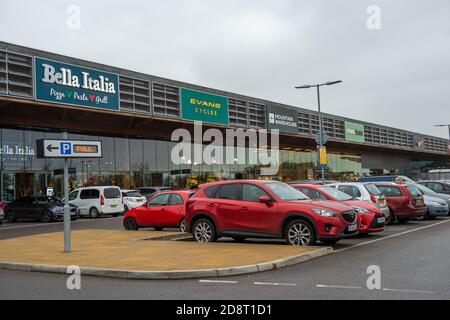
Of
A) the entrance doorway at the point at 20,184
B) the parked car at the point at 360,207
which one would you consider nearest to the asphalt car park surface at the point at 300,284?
the parked car at the point at 360,207

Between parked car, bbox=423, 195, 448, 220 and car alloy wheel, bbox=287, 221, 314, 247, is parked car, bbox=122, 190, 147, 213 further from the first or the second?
car alloy wheel, bbox=287, 221, 314, 247

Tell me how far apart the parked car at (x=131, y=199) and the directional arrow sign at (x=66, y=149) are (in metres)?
17.2

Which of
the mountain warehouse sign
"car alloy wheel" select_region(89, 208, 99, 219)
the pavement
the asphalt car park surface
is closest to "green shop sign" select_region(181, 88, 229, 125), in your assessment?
the mountain warehouse sign

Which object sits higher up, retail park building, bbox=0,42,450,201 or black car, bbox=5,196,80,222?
retail park building, bbox=0,42,450,201

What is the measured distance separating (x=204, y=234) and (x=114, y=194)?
16.2 metres

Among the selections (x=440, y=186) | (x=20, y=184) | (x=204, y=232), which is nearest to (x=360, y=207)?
(x=204, y=232)

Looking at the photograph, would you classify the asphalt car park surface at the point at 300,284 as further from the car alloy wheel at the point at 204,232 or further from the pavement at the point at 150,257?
the car alloy wheel at the point at 204,232

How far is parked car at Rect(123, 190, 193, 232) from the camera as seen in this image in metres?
17.2

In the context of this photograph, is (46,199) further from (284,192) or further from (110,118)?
(284,192)

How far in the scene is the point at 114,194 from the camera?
2911 cm

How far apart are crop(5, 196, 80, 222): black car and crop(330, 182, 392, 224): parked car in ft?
49.9

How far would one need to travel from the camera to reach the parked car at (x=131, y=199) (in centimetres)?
2961
